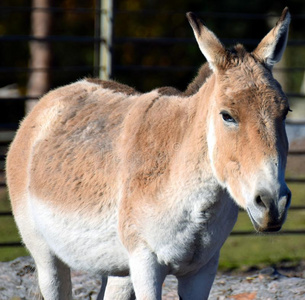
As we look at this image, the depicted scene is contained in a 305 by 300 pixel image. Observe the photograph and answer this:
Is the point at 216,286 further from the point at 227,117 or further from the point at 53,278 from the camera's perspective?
the point at 227,117

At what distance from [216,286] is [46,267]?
177cm

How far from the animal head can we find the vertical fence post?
3.67 metres

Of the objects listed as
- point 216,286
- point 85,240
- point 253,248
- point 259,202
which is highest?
point 259,202

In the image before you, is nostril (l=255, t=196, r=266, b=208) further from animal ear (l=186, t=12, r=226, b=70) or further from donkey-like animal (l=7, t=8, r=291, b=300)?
animal ear (l=186, t=12, r=226, b=70)

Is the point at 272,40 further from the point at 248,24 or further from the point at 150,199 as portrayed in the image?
the point at 248,24

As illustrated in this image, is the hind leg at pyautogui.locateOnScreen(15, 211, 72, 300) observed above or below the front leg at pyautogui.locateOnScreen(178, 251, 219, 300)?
below

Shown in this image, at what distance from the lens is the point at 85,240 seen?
13.4ft

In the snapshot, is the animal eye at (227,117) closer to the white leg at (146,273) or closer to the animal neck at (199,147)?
the animal neck at (199,147)

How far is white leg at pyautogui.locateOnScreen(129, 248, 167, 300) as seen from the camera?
12.2ft

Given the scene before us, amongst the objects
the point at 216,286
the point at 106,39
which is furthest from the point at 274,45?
the point at 106,39

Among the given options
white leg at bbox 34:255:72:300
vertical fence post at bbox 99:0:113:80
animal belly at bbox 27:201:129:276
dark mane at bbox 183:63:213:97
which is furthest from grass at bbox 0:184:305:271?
dark mane at bbox 183:63:213:97

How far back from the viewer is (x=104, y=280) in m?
4.84

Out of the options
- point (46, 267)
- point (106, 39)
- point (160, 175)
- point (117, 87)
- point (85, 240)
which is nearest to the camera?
point (160, 175)

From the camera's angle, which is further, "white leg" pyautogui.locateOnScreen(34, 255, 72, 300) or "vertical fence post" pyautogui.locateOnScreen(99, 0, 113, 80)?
"vertical fence post" pyautogui.locateOnScreen(99, 0, 113, 80)
